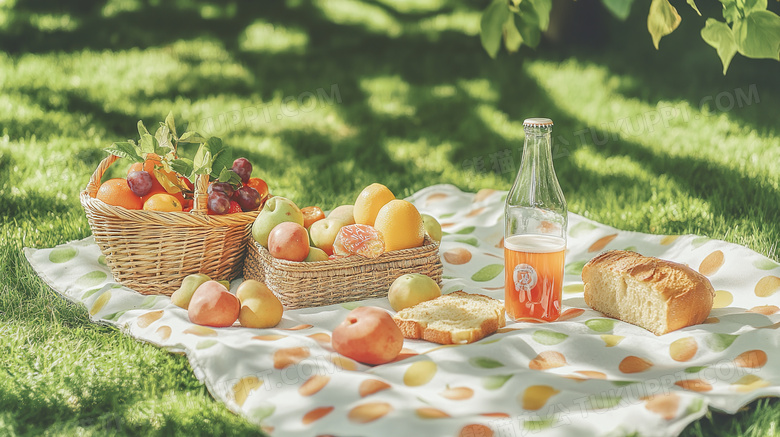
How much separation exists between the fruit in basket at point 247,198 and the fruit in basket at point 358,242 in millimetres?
406

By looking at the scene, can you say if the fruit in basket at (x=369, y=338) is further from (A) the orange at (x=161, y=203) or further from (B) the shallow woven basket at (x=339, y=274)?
(A) the orange at (x=161, y=203)

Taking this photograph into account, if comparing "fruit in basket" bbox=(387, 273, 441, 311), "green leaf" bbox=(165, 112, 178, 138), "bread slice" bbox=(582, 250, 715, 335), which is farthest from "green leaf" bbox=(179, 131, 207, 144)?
"bread slice" bbox=(582, 250, 715, 335)

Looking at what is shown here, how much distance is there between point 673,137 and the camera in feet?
15.6

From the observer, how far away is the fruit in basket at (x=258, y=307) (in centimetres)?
223

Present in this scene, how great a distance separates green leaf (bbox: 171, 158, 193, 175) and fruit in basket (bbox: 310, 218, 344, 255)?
0.48 m

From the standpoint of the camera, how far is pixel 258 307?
2.23 metres

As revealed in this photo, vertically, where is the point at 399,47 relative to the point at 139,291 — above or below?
above

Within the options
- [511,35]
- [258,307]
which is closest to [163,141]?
[258,307]

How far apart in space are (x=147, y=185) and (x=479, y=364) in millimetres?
1318

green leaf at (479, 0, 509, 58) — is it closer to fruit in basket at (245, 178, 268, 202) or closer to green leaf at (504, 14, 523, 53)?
green leaf at (504, 14, 523, 53)

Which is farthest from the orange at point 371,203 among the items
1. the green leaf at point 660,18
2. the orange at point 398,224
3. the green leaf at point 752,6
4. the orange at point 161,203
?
the green leaf at point 752,6

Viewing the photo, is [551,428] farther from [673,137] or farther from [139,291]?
[673,137]

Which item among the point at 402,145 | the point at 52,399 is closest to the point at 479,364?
the point at 52,399

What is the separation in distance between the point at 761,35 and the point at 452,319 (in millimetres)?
1153
